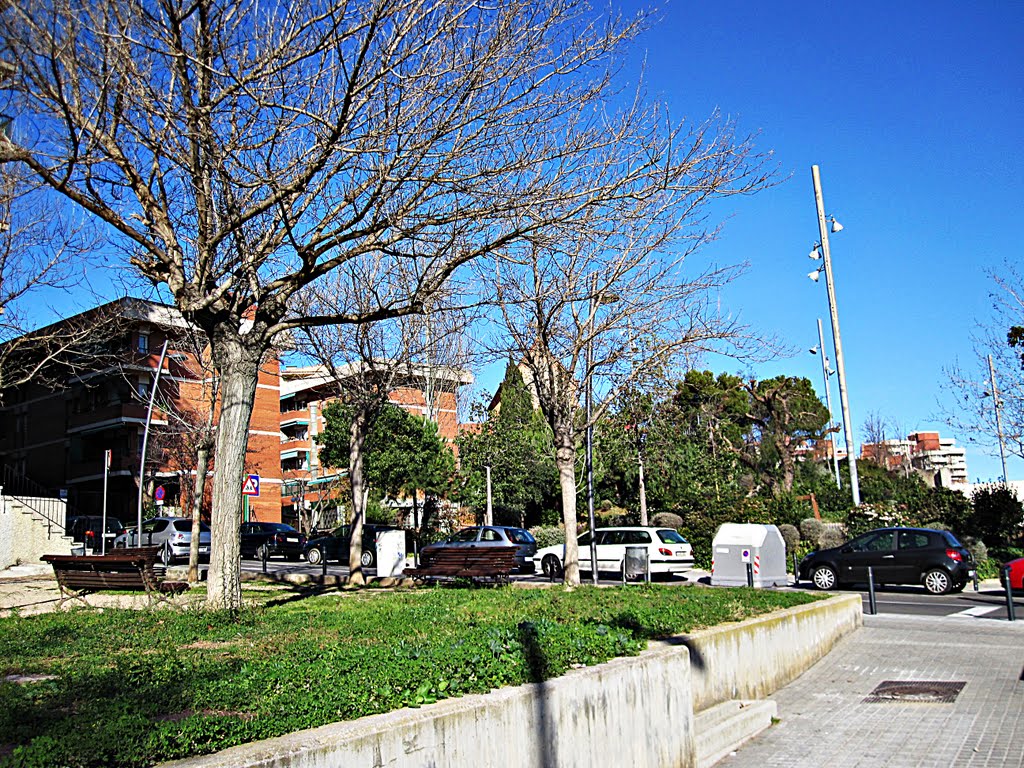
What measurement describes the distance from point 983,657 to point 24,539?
26254 millimetres

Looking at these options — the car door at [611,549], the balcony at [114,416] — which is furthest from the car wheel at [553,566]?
the balcony at [114,416]

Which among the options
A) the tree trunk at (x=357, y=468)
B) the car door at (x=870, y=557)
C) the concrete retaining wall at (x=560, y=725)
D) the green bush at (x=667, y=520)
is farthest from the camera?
the green bush at (x=667, y=520)

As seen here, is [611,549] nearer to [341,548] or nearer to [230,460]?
[341,548]

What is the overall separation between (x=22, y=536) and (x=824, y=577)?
2330cm

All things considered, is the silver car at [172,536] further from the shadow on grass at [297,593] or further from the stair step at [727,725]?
the stair step at [727,725]

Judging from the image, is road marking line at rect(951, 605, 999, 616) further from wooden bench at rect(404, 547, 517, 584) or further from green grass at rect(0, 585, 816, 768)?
wooden bench at rect(404, 547, 517, 584)

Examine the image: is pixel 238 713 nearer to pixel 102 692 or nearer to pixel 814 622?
pixel 102 692

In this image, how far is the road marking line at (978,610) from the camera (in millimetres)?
16219

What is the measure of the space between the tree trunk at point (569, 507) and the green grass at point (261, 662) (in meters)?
4.45

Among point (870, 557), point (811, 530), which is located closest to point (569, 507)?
point (870, 557)

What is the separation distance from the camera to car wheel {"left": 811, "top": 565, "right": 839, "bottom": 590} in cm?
2123

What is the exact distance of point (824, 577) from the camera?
21.3 metres

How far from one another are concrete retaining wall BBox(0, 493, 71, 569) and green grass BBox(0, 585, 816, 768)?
62.8ft

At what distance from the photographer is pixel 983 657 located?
1171 centimetres
